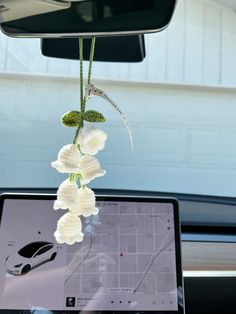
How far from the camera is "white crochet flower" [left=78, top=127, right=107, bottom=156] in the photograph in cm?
121

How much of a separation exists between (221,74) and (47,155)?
3.47 ft

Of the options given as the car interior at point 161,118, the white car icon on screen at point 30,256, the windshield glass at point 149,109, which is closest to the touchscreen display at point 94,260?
the white car icon on screen at point 30,256

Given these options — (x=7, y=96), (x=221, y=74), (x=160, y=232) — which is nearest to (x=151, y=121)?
(x=221, y=74)

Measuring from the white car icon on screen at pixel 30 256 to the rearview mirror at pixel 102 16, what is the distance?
1.94 feet

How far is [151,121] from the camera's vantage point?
2891 millimetres

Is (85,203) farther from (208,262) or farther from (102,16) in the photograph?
(208,262)

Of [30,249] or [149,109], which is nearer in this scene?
[30,249]

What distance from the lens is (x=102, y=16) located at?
1.32 metres

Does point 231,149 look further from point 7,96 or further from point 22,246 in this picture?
point 22,246

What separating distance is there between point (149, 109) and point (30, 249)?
1660mm

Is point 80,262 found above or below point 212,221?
below

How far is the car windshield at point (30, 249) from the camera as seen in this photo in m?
1.43

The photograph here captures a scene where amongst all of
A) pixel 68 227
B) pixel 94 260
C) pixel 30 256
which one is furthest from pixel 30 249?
pixel 68 227

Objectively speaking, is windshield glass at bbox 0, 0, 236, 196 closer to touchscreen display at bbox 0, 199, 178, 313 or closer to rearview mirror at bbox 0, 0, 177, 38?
touchscreen display at bbox 0, 199, 178, 313
